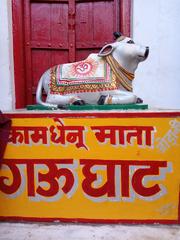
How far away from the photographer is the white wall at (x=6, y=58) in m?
1.66

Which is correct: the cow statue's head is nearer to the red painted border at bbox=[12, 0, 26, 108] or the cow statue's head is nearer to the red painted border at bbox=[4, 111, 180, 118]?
the red painted border at bbox=[4, 111, 180, 118]

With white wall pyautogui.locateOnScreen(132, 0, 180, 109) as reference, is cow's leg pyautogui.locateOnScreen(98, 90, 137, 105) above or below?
below

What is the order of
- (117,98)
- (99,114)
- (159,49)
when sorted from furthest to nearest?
(159,49)
(117,98)
(99,114)

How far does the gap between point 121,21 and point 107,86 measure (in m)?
0.76

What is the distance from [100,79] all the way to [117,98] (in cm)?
9

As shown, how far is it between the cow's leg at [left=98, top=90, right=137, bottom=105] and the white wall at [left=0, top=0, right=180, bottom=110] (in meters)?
0.62

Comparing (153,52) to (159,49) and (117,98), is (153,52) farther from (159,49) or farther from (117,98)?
(117,98)

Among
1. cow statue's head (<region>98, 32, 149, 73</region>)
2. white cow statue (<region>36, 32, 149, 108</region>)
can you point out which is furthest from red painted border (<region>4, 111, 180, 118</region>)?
cow statue's head (<region>98, 32, 149, 73</region>)

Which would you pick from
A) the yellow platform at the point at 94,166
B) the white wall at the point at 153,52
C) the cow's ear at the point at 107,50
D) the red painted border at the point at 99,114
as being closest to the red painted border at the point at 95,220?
the yellow platform at the point at 94,166

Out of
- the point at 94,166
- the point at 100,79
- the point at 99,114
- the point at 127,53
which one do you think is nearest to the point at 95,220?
the point at 94,166

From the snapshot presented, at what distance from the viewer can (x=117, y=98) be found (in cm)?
102

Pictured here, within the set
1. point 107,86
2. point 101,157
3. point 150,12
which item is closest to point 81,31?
point 150,12

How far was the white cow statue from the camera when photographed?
40.8 inches

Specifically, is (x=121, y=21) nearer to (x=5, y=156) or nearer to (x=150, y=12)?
(x=150, y=12)
